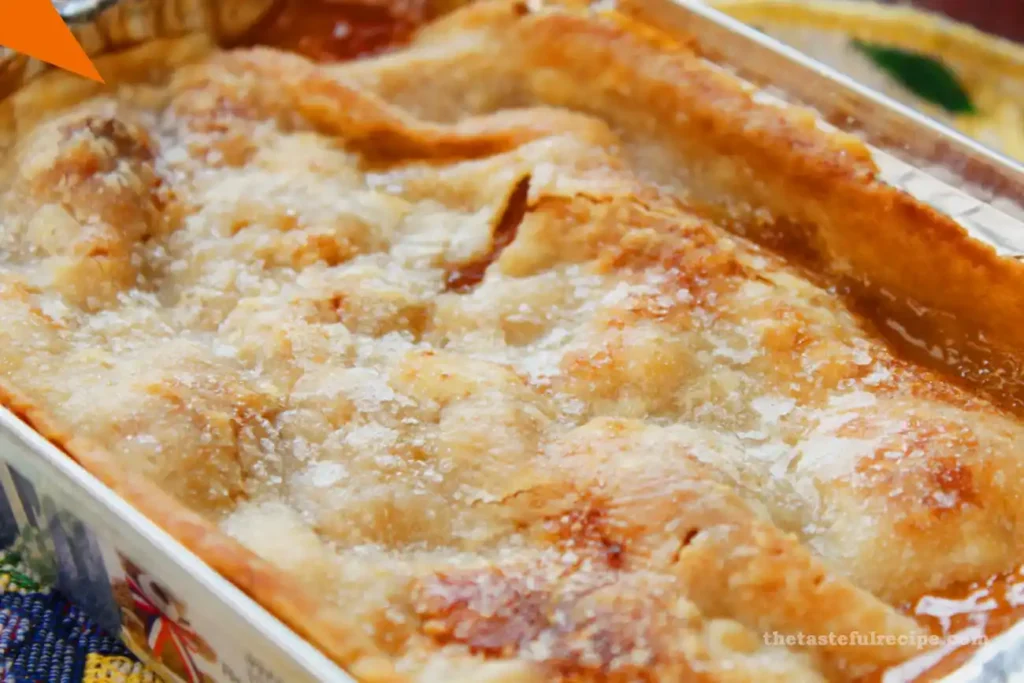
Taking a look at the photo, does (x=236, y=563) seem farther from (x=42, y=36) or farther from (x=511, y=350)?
(x=42, y=36)

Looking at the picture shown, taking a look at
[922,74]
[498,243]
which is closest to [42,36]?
[498,243]

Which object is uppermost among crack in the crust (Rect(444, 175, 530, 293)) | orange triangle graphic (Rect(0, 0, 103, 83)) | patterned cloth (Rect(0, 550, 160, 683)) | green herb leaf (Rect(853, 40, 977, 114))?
orange triangle graphic (Rect(0, 0, 103, 83))

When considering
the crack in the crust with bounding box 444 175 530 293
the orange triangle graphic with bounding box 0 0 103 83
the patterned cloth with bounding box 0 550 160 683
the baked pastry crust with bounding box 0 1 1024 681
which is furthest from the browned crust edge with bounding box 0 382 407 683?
the orange triangle graphic with bounding box 0 0 103 83

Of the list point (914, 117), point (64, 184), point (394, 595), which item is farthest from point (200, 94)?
point (914, 117)

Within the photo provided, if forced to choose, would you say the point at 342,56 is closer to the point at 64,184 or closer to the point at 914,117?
the point at 64,184

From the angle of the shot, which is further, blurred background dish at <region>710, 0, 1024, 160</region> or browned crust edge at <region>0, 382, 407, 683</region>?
blurred background dish at <region>710, 0, 1024, 160</region>

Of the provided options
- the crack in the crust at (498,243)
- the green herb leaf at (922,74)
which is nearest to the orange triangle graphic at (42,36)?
the crack in the crust at (498,243)

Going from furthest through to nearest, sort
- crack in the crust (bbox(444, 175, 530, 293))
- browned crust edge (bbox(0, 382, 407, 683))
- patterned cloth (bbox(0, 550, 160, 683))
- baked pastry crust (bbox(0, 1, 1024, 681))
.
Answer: crack in the crust (bbox(444, 175, 530, 293)) < patterned cloth (bbox(0, 550, 160, 683)) < baked pastry crust (bbox(0, 1, 1024, 681)) < browned crust edge (bbox(0, 382, 407, 683))

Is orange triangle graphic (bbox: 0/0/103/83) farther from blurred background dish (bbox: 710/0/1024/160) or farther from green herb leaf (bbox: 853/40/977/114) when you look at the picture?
green herb leaf (bbox: 853/40/977/114)
